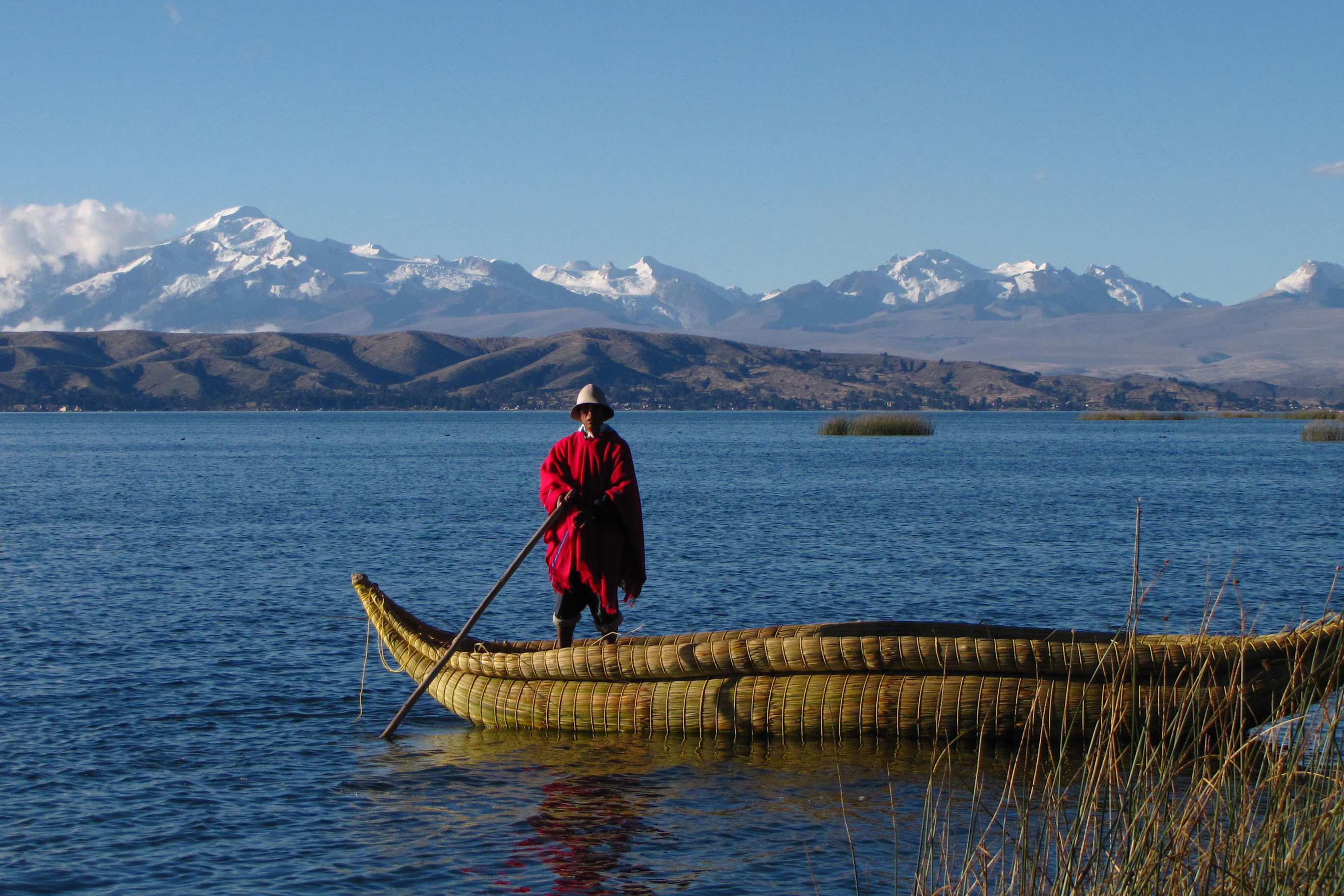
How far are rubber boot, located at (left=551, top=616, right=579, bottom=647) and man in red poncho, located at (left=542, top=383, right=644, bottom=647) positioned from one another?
0.02 m

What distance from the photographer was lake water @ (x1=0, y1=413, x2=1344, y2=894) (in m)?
7.42

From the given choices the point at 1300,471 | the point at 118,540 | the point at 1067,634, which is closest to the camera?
the point at 1067,634

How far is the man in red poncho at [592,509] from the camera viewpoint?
9844mm

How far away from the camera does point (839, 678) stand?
9148 mm

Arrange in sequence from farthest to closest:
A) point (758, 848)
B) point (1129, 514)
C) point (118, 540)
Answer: point (1129, 514) < point (118, 540) < point (758, 848)

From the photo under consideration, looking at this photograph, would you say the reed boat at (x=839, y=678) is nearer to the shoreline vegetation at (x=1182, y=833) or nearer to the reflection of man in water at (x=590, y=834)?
the reflection of man in water at (x=590, y=834)

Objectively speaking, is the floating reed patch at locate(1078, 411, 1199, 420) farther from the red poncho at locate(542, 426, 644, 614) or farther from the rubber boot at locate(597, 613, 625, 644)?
the red poncho at locate(542, 426, 644, 614)

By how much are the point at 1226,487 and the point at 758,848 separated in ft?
121

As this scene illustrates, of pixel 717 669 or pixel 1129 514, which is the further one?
pixel 1129 514

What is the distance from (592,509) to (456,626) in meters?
6.23

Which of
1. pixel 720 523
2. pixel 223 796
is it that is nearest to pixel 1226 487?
pixel 720 523

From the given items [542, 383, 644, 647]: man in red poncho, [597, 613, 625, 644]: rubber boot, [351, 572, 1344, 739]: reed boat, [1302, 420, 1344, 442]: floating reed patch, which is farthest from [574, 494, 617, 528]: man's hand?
[1302, 420, 1344, 442]: floating reed patch

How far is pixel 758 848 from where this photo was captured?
7441mm

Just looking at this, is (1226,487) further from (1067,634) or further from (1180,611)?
(1067,634)
